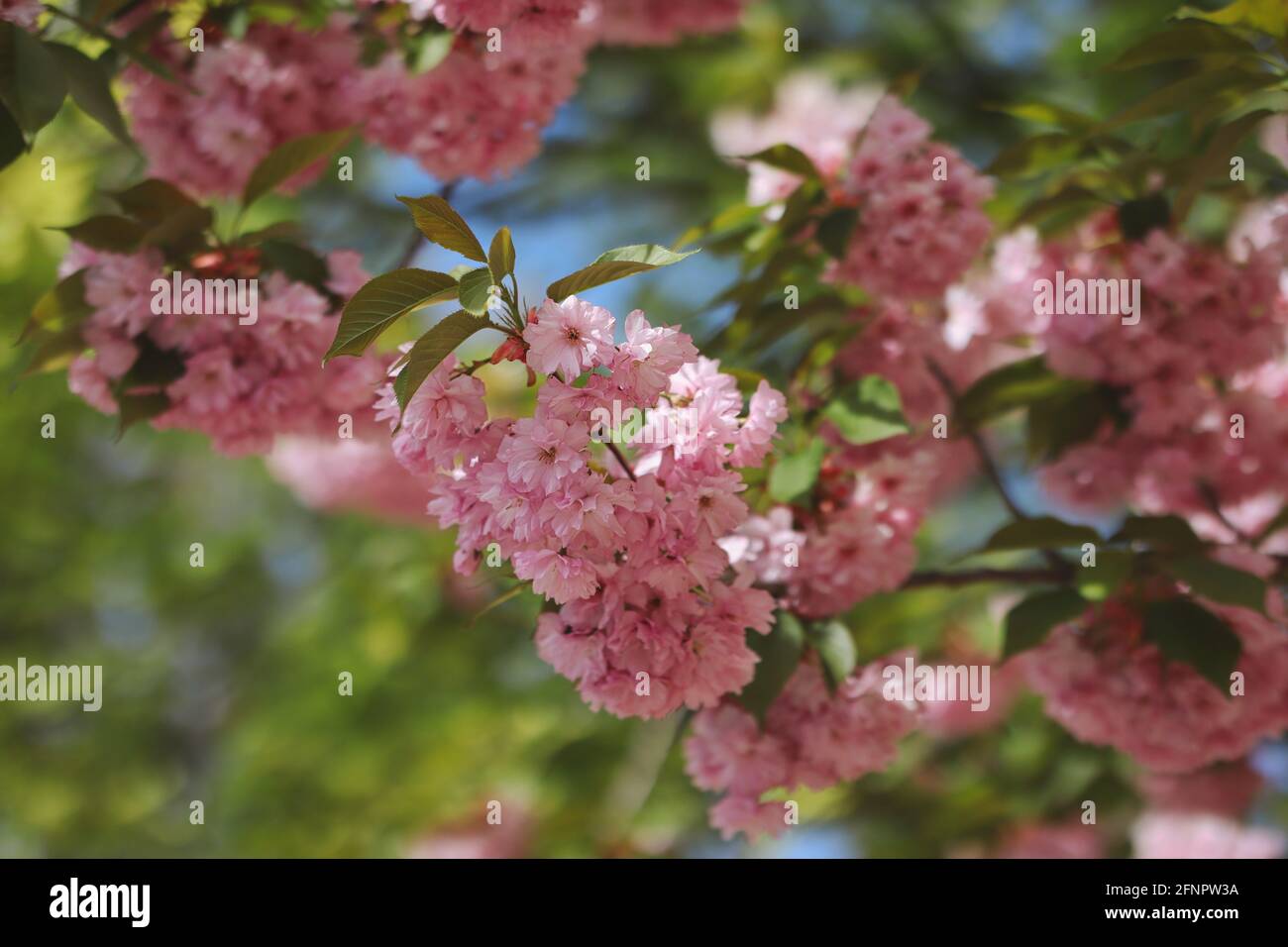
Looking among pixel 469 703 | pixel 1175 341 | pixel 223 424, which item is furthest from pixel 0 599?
pixel 1175 341

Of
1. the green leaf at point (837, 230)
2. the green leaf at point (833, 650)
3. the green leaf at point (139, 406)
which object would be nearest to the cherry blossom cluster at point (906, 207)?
the green leaf at point (837, 230)

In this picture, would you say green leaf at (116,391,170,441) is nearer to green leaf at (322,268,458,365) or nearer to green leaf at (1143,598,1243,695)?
green leaf at (322,268,458,365)

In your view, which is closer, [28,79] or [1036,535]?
[28,79]

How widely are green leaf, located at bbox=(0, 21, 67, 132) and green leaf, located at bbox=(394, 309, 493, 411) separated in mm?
758

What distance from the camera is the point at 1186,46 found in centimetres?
189

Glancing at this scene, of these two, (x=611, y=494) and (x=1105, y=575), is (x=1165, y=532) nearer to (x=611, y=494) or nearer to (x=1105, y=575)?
(x=1105, y=575)

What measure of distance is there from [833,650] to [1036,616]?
410mm

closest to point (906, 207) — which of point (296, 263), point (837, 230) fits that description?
point (837, 230)

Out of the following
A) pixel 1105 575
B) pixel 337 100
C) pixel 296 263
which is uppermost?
pixel 337 100

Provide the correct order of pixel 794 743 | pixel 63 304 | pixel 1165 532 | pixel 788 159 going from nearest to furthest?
pixel 794 743 < pixel 63 304 < pixel 1165 532 < pixel 788 159

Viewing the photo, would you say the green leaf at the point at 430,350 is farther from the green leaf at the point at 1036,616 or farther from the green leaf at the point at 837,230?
the green leaf at the point at 1036,616

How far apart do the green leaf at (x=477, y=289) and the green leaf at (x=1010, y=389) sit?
52.2 inches

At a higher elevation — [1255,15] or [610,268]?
[1255,15]

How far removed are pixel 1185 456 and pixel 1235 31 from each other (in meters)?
0.91
